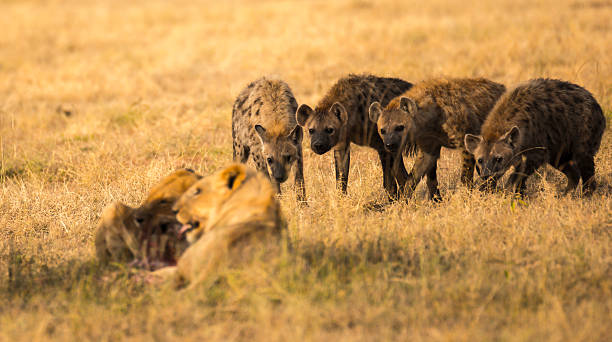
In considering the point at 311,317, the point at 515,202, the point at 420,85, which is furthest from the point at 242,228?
the point at 420,85

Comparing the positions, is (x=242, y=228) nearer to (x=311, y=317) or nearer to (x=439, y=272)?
(x=311, y=317)

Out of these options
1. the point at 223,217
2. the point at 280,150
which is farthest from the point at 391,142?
the point at 223,217

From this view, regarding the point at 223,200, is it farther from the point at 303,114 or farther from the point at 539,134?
the point at 539,134

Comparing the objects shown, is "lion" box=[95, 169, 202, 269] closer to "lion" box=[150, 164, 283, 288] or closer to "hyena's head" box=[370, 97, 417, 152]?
"lion" box=[150, 164, 283, 288]

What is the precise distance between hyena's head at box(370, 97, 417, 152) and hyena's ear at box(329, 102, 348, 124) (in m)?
0.39

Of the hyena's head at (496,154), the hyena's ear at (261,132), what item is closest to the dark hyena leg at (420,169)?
the hyena's head at (496,154)

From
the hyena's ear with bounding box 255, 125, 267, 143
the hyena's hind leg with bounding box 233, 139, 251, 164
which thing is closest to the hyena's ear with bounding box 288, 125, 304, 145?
the hyena's ear with bounding box 255, 125, 267, 143

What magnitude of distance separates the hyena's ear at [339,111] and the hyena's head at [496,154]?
1.37 meters

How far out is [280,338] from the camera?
3355 mm

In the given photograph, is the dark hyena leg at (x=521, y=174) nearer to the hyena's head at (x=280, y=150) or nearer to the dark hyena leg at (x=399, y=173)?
the dark hyena leg at (x=399, y=173)

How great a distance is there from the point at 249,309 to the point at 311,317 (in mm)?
368

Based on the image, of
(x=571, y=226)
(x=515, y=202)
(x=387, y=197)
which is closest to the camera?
(x=571, y=226)

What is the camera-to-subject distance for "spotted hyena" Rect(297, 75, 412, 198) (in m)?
6.30

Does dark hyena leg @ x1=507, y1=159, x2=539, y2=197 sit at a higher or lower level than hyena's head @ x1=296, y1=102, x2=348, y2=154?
lower
